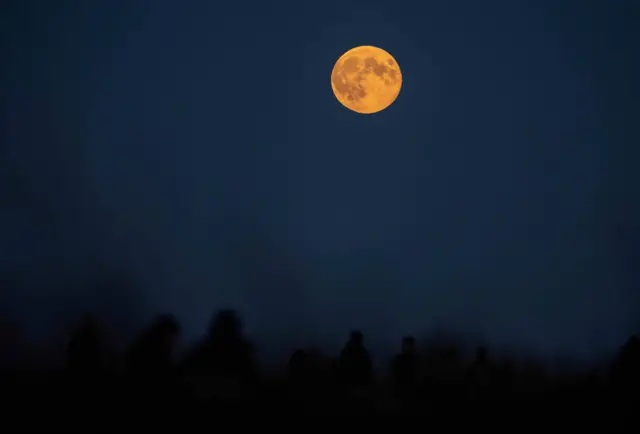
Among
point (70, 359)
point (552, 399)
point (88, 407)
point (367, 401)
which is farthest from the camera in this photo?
point (70, 359)

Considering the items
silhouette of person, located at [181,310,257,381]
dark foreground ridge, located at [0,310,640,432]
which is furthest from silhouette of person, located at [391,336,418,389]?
silhouette of person, located at [181,310,257,381]

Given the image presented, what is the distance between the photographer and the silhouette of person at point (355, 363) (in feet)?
94.3

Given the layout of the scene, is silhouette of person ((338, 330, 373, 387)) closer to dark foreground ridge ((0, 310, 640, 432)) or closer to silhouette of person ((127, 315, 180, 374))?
dark foreground ridge ((0, 310, 640, 432))

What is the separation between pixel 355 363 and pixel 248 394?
818cm

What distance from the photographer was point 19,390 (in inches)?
852

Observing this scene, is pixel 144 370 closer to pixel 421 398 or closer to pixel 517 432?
pixel 421 398

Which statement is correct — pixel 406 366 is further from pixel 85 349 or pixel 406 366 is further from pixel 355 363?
pixel 85 349

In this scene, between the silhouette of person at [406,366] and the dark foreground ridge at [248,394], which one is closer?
the dark foreground ridge at [248,394]

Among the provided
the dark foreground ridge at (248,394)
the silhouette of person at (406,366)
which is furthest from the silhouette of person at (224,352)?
the silhouette of person at (406,366)

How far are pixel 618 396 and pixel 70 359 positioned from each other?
25.7m

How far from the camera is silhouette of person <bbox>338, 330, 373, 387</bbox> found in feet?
94.3

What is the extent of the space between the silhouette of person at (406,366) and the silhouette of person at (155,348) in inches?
436

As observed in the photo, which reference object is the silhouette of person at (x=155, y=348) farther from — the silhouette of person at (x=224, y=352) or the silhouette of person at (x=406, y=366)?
the silhouette of person at (x=406, y=366)

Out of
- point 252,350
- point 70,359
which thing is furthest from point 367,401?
point 70,359
